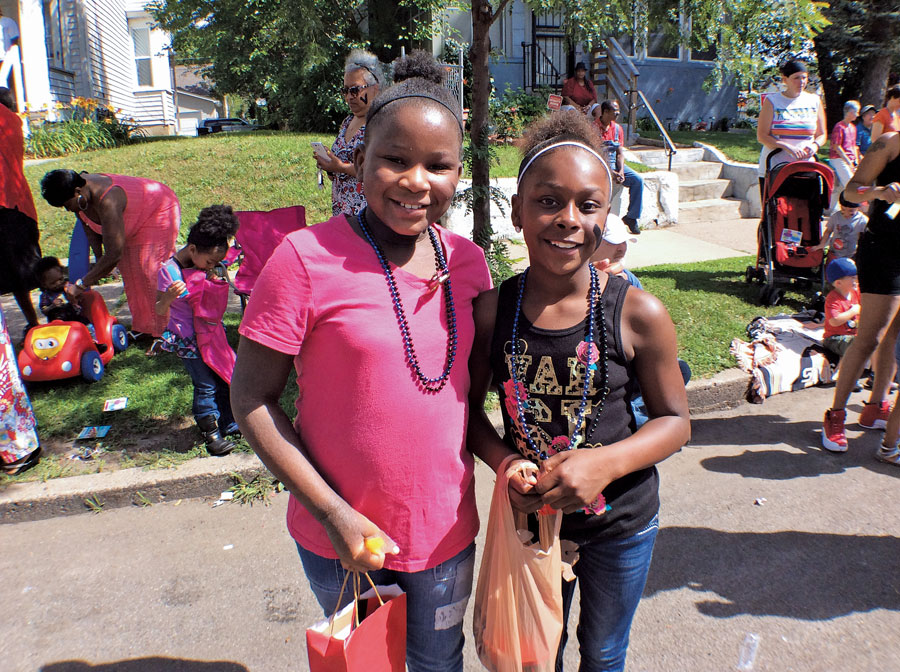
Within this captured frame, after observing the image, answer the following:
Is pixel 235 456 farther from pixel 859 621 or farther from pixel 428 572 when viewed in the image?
pixel 859 621

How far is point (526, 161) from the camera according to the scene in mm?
1715

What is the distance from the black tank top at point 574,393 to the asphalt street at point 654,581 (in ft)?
3.86

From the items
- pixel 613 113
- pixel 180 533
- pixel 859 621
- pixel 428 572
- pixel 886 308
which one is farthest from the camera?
pixel 613 113

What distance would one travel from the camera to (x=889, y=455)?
13.1 feet

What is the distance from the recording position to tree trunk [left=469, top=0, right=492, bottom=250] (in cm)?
466

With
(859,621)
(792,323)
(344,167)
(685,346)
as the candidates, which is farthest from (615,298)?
(792,323)

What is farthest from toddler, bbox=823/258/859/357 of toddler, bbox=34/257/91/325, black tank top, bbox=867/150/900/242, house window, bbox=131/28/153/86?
house window, bbox=131/28/153/86

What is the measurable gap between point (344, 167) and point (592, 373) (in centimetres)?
324

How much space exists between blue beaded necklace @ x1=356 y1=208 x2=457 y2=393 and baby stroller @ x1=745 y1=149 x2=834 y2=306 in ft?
18.9

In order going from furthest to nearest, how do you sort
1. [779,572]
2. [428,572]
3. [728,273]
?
[728,273]
[779,572]
[428,572]

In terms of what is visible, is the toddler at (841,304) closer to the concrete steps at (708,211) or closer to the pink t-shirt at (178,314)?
the pink t-shirt at (178,314)

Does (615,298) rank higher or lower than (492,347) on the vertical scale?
higher

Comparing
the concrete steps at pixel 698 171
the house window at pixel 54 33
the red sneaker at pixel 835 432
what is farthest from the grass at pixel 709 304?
the house window at pixel 54 33

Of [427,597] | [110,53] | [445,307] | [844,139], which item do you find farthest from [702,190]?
[110,53]
